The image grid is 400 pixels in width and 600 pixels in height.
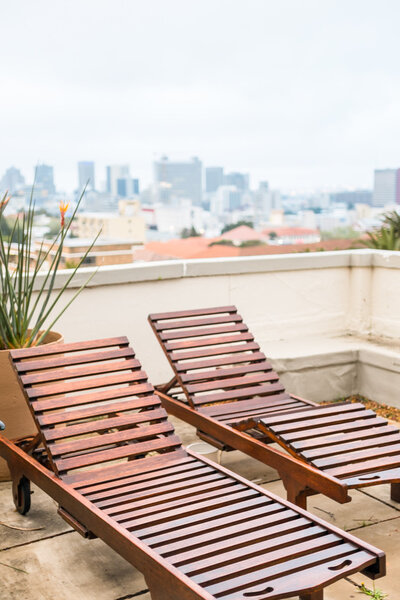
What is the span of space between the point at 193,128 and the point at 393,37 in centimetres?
2074

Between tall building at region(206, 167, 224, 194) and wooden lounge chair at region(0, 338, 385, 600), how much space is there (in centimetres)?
1116

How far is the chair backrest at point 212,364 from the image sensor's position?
4320 millimetres

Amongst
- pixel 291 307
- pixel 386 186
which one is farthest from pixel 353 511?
pixel 386 186

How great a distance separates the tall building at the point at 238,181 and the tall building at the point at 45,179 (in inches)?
Result: 445

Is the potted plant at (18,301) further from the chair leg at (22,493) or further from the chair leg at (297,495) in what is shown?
the chair leg at (297,495)

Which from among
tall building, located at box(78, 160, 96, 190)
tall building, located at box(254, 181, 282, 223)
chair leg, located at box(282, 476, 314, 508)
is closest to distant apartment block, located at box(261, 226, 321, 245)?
tall building, located at box(78, 160, 96, 190)

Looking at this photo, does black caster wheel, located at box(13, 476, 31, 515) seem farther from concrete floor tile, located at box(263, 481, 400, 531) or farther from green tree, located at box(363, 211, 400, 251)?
green tree, located at box(363, 211, 400, 251)

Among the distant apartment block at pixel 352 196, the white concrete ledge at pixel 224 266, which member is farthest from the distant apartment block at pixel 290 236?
the distant apartment block at pixel 352 196

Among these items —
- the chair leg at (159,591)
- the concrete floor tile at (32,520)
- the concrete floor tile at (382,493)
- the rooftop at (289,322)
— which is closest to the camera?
the chair leg at (159,591)

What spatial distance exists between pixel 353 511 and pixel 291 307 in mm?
2760

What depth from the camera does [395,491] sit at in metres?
3.70

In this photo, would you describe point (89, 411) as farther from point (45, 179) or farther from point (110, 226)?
point (110, 226)

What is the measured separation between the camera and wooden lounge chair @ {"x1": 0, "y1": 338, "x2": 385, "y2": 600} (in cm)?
239

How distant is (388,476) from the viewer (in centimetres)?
330
